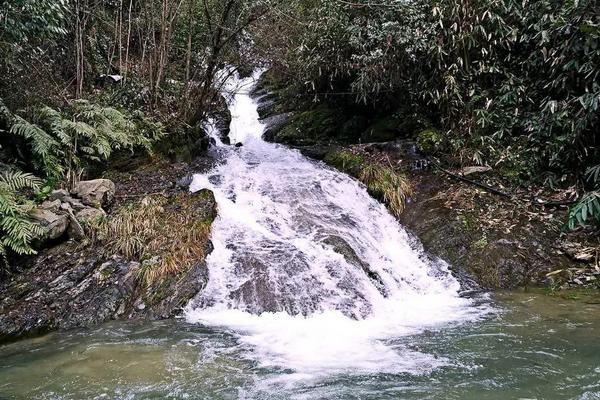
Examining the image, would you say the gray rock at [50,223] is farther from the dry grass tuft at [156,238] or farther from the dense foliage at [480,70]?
the dense foliage at [480,70]

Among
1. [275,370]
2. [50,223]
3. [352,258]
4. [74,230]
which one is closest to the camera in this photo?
[275,370]

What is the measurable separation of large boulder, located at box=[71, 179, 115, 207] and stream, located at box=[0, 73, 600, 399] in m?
1.83

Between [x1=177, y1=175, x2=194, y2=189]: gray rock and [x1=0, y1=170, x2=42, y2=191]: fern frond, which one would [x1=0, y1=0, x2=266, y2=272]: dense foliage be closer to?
[x1=0, y1=170, x2=42, y2=191]: fern frond

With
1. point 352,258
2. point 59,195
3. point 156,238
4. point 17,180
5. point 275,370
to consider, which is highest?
point 17,180

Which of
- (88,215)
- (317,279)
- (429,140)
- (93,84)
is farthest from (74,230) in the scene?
(429,140)

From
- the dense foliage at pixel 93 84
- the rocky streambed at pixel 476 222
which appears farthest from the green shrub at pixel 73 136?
the rocky streambed at pixel 476 222

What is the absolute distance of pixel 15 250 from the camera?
580cm

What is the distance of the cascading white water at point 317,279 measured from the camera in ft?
16.3

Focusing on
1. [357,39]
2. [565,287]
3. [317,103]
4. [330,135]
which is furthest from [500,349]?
[317,103]

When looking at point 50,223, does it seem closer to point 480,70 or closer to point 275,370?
point 275,370

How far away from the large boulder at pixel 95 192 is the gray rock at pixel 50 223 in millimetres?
724

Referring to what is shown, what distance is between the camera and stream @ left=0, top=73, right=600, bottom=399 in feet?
13.2

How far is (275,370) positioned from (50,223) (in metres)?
3.96

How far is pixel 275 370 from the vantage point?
14.4 ft
